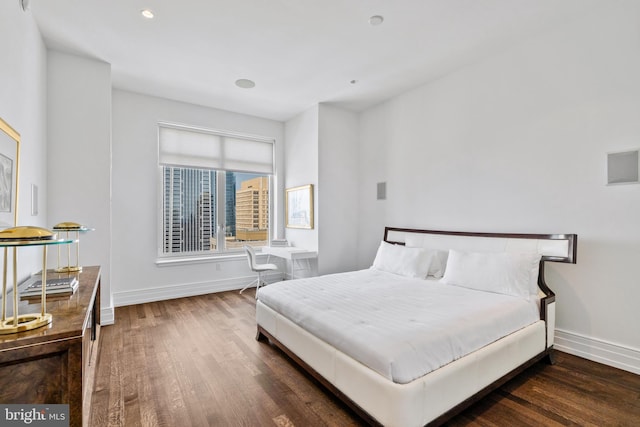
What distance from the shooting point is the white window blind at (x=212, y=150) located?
486cm

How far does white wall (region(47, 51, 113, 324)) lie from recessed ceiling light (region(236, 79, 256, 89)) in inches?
59.7

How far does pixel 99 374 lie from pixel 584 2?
5.11 m

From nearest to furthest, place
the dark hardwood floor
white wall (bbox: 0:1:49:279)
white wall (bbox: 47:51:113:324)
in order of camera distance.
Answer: the dark hardwood floor < white wall (bbox: 0:1:49:279) < white wall (bbox: 47:51:113:324)

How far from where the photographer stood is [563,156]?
2.93 meters

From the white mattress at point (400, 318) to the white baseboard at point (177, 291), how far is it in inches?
91.9

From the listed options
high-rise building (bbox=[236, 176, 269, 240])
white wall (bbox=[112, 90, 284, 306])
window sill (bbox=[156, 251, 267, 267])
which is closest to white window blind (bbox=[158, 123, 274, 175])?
white wall (bbox=[112, 90, 284, 306])

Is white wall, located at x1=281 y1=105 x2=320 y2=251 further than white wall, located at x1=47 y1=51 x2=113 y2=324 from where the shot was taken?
Yes

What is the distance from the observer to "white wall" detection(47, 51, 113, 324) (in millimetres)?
3369

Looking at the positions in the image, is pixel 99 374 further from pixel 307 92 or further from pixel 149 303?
pixel 307 92

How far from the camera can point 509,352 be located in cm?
229

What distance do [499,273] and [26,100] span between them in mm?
4478

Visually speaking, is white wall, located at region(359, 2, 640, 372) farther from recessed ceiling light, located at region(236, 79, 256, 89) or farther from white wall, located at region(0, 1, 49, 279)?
white wall, located at region(0, 1, 49, 279)

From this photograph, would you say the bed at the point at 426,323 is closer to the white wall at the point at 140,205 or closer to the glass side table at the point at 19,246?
the glass side table at the point at 19,246

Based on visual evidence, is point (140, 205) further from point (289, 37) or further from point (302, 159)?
point (289, 37)
